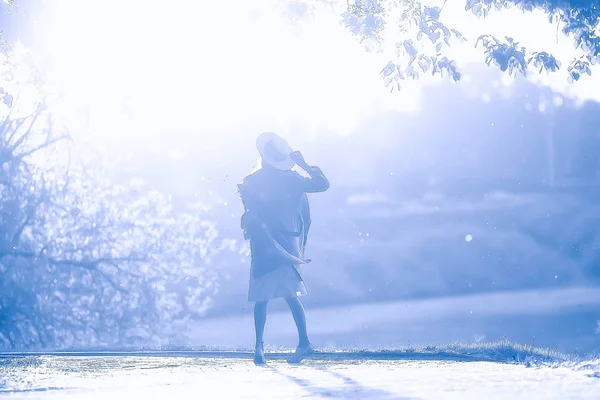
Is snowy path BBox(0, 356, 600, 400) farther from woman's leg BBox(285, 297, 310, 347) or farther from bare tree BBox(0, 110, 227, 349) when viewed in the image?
bare tree BBox(0, 110, 227, 349)

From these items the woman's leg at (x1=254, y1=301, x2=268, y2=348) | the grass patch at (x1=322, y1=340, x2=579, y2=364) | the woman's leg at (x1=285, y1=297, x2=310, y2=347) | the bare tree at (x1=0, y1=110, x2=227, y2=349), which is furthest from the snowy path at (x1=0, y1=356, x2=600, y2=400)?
the bare tree at (x1=0, y1=110, x2=227, y2=349)

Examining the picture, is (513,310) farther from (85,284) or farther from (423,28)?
(423,28)

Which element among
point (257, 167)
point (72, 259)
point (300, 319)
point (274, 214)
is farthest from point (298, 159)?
Answer: point (72, 259)

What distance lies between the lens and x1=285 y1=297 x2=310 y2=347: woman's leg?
11188mm

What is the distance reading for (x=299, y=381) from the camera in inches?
346

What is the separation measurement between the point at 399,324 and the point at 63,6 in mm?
143048

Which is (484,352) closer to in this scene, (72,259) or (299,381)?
(299,381)

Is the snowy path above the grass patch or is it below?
below

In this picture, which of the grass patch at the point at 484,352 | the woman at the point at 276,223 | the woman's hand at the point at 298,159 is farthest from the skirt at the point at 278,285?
the grass patch at the point at 484,352

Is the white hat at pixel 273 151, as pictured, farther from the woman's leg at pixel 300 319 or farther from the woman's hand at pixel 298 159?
the woman's leg at pixel 300 319

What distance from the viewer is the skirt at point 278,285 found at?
36.9ft

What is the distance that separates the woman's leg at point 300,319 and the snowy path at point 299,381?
25 cm

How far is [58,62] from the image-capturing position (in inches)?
791

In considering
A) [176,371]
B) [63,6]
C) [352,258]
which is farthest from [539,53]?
[352,258]
